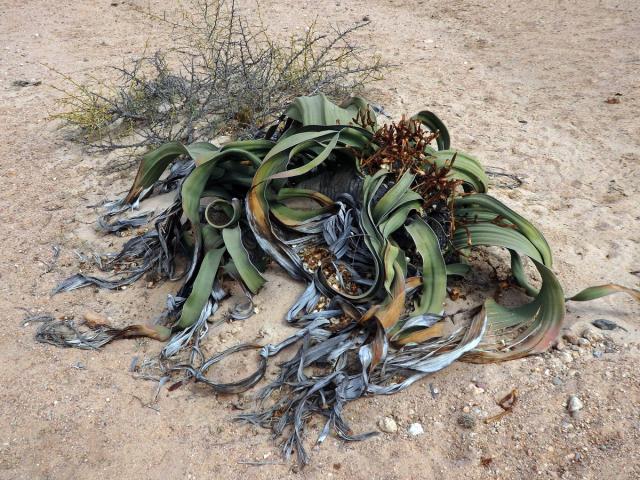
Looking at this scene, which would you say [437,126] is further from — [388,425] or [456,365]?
[388,425]

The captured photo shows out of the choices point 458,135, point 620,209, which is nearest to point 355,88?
point 458,135

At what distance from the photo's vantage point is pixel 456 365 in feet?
6.65

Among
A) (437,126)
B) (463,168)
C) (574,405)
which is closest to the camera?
(574,405)

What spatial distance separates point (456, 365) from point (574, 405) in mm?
382

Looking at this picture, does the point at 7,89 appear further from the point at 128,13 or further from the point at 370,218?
the point at 370,218

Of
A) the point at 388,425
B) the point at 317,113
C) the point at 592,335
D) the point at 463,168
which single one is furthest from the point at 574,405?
the point at 317,113

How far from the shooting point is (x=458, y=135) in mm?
3412

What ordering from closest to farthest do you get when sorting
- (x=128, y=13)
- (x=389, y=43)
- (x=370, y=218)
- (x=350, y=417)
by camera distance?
1. (x=350, y=417)
2. (x=370, y=218)
3. (x=389, y=43)
4. (x=128, y=13)

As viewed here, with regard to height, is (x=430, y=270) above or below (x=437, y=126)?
below

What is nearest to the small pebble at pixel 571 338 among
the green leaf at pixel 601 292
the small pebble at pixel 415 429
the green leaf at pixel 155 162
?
the green leaf at pixel 601 292

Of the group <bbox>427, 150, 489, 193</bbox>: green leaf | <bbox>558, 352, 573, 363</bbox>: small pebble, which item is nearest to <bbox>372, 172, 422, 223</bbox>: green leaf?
<bbox>427, 150, 489, 193</bbox>: green leaf

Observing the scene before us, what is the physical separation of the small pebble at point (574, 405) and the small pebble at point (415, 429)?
459mm

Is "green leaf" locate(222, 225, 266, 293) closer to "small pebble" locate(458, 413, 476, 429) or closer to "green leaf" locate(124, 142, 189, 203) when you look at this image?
"green leaf" locate(124, 142, 189, 203)

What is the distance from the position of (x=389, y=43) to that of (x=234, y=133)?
192 centimetres
